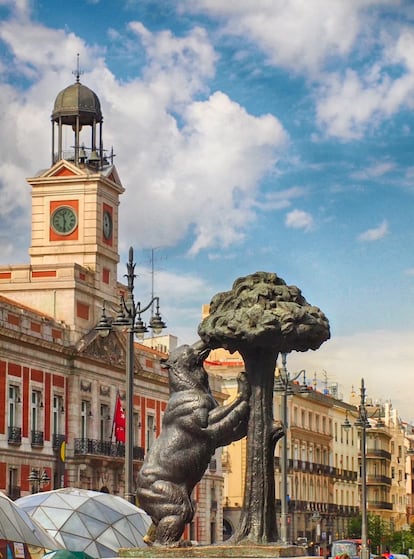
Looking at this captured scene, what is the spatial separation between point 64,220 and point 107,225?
84.6 inches

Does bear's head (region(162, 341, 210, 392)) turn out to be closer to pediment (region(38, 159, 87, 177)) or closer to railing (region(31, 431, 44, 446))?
railing (region(31, 431, 44, 446))

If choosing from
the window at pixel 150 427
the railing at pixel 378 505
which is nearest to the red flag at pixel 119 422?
the window at pixel 150 427

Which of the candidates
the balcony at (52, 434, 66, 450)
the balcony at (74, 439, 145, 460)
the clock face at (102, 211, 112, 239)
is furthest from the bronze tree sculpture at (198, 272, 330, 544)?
the clock face at (102, 211, 112, 239)

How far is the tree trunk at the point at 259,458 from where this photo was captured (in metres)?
14.1

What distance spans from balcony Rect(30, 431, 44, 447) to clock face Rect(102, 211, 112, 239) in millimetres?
11685

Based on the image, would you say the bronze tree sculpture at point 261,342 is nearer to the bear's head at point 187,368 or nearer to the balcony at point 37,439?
the bear's head at point 187,368

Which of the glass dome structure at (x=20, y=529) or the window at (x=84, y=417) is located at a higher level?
the window at (x=84, y=417)

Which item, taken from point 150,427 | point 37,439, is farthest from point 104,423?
point 37,439

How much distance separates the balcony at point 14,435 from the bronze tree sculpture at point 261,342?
35.3m

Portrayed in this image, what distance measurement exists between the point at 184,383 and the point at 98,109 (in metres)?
45.7

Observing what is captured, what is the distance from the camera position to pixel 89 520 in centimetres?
2512

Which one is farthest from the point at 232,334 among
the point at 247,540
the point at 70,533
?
the point at 70,533

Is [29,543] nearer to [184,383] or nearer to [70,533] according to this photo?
[70,533]

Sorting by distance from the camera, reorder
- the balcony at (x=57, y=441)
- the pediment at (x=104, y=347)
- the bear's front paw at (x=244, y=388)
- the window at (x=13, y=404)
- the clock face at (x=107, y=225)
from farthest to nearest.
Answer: the clock face at (x=107, y=225)
the pediment at (x=104, y=347)
the balcony at (x=57, y=441)
the window at (x=13, y=404)
the bear's front paw at (x=244, y=388)
